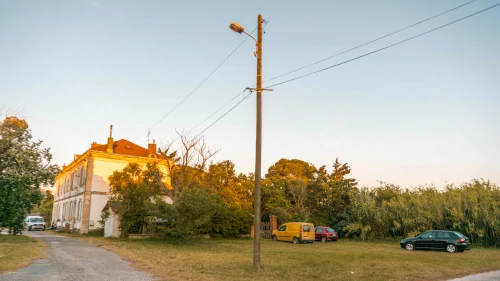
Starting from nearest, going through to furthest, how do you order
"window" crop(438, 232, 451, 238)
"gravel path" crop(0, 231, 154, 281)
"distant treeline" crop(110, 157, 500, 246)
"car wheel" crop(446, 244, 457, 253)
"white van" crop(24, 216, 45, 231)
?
"gravel path" crop(0, 231, 154, 281), "car wheel" crop(446, 244, 457, 253), "window" crop(438, 232, 451, 238), "distant treeline" crop(110, 157, 500, 246), "white van" crop(24, 216, 45, 231)

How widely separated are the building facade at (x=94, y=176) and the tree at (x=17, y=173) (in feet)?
67.7

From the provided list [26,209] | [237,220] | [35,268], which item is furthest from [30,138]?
[237,220]

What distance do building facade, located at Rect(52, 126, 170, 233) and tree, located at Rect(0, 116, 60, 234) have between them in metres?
20.6

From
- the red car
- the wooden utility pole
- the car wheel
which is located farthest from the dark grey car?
the wooden utility pole

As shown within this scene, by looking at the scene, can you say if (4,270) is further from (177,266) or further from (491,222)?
(491,222)

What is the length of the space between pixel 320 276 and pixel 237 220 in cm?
2002

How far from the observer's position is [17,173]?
14.3 m

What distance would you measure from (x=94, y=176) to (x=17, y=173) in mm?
28429

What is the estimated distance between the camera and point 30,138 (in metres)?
15.7

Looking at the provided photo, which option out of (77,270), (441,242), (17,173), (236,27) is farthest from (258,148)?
(441,242)

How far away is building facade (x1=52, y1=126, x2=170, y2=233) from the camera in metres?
40.3

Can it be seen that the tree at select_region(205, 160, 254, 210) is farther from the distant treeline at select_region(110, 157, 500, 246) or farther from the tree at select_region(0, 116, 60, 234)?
the tree at select_region(0, 116, 60, 234)

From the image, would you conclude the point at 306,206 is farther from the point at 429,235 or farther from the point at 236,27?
the point at 236,27

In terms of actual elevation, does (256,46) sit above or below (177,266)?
above
